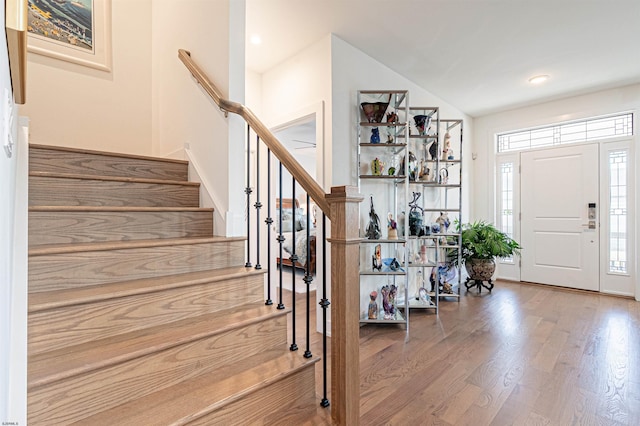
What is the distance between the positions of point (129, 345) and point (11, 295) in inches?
17.6

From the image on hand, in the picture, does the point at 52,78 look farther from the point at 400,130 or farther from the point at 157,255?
the point at 400,130

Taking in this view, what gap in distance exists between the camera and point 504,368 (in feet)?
7.20

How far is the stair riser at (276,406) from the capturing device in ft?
3.87

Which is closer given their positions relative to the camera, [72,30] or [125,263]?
[125,263]

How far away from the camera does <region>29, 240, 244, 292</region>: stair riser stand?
1298 mm

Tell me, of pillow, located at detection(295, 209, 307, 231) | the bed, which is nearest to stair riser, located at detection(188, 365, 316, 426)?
the bed

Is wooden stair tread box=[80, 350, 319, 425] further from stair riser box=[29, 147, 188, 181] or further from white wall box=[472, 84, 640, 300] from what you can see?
white wall box=[472, 84, 640, 300]

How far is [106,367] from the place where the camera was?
108 centimetres

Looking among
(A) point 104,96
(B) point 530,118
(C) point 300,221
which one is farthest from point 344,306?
(C) point 300,221

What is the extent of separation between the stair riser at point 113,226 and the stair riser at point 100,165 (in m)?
0.51

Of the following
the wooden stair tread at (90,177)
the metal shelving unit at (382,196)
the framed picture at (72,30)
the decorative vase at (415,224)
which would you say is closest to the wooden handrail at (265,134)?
the wooden stair tread at (90,177)

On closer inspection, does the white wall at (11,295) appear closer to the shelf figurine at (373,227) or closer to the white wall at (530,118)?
the shelf figurine at (373,227)

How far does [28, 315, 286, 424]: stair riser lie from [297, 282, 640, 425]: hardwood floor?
1.48 ft

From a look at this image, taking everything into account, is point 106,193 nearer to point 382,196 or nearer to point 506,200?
point 382,196
